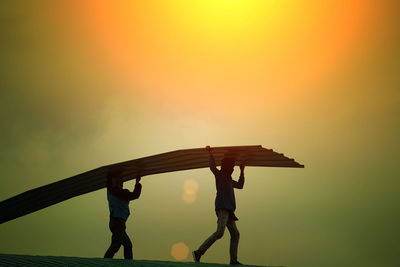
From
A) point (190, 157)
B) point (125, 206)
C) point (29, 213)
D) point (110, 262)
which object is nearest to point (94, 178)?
point (125, 206)

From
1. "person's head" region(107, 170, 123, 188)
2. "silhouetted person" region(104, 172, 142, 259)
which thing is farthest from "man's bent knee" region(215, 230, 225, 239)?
"person's head" region(107, 170, 123, 188)

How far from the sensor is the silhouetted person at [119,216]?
464 inches

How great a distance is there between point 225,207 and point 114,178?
292 centimetres

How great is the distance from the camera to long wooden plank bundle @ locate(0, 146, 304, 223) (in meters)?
12.2

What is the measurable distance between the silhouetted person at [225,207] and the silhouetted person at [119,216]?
1715 millimetres

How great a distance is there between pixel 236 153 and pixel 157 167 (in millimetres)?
2290

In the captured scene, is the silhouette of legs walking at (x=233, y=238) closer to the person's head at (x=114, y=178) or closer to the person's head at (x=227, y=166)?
the person's head at (x=227, y=166)

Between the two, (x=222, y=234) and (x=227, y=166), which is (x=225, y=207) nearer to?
(x=222, y=234)

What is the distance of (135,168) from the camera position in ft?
42.0

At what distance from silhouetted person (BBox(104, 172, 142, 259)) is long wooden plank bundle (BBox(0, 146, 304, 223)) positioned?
0.67m

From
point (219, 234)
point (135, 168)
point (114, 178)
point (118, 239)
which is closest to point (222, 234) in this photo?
point (219, 234)

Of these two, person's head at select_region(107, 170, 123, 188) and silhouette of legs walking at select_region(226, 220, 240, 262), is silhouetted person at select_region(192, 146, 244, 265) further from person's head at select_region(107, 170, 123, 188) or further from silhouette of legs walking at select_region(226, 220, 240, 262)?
person's head at select_region(107, 170, 123, 188)

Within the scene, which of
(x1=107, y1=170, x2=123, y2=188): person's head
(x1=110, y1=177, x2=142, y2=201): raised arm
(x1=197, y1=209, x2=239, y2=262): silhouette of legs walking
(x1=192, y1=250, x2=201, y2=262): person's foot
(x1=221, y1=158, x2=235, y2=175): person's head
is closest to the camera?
(x1=192, y1=250, x2=201, y2=262): person's foot

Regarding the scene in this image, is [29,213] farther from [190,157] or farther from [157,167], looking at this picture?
[190,157]
